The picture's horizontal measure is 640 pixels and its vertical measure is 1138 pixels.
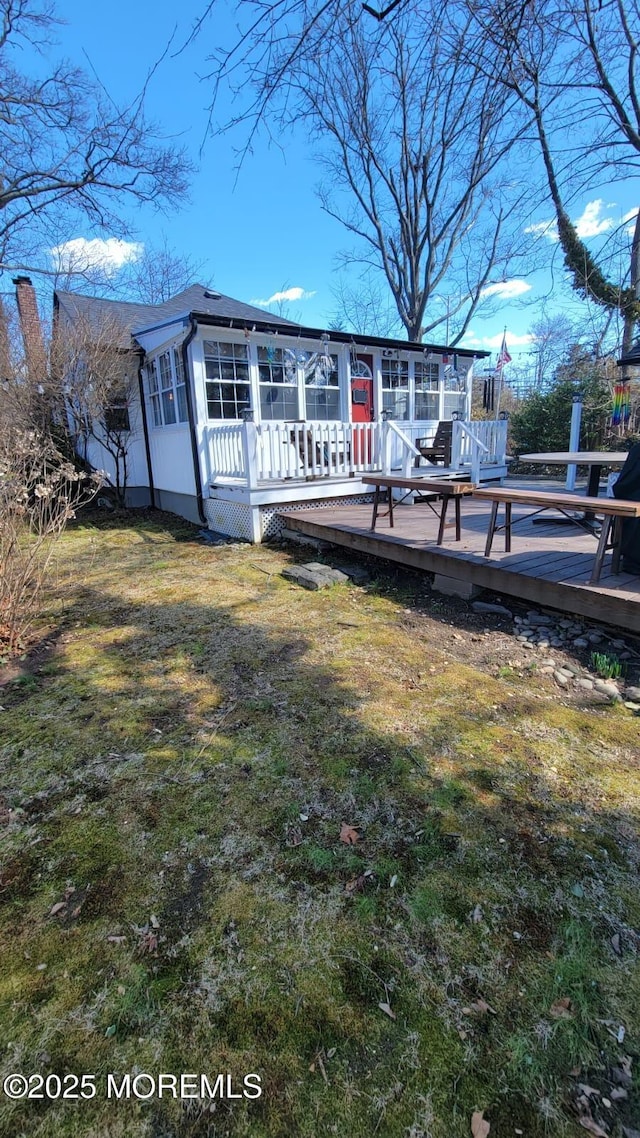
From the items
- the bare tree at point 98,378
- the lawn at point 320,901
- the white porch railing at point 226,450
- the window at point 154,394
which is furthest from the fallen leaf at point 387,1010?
the window at point 154,394

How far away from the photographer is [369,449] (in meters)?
8.28

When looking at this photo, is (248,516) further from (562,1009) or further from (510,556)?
(562,1009)

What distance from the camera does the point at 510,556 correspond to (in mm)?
4492

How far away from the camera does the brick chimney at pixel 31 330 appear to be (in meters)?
8.66

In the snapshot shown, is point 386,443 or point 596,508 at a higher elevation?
point 386,443

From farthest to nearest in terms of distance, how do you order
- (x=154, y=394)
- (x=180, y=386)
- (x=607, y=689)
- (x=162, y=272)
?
(x=162, y=272), (x=154, y=394), (x=180, y=386), (x=607, y=689)

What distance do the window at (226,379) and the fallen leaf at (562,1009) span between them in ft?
25.8

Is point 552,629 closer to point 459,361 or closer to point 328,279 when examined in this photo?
point 459,361

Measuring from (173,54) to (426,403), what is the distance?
9.86 m

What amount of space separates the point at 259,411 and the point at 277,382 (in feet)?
2.28

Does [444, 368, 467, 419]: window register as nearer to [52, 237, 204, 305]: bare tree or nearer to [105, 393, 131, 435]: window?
[105, 393, 131, 435]: window

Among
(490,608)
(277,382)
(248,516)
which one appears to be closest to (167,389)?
(277,382)

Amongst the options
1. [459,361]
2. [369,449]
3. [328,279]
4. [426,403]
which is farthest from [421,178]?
[369,449]

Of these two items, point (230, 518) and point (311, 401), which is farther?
point (311, 401)
